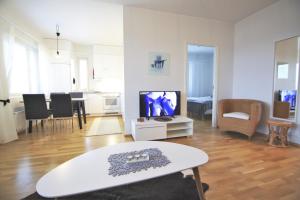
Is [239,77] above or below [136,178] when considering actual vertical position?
above

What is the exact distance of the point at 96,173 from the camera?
110 cm

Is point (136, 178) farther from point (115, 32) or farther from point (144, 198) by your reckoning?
point (115, 32)

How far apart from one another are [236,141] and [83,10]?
4.11 metres

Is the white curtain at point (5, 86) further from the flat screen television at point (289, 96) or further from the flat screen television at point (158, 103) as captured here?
the flat screen television at point (289, 96)

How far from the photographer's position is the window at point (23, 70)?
3.60 m

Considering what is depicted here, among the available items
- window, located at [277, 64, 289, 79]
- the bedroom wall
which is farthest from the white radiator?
window, located at [277, 64, 289, 79]

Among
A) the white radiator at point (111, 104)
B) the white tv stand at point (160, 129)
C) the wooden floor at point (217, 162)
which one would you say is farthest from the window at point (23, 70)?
the white tv stand at point (160, 129)

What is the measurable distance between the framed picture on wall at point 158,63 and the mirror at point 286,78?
7.37 ft

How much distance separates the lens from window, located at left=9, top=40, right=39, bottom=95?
360 centimetres

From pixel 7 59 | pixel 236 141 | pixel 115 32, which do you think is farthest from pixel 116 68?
pixel 236 141

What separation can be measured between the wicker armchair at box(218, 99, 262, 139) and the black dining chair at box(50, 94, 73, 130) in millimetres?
3512

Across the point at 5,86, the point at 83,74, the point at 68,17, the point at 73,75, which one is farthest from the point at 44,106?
the point at 83,74

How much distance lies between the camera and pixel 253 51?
3562mm

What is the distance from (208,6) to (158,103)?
2.28 m
